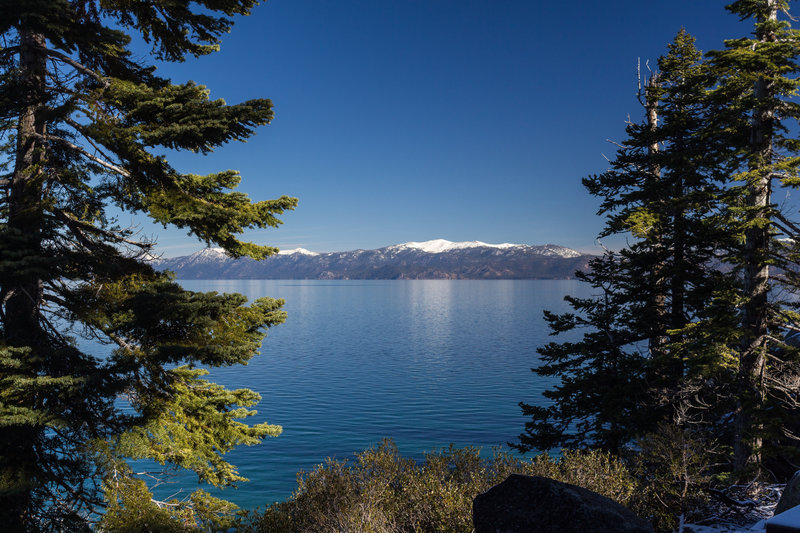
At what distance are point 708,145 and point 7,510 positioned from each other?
21.8 m

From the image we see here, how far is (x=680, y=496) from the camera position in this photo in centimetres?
1170

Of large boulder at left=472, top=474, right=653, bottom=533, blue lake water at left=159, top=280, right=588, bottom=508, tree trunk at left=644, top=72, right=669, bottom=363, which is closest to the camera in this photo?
large boulder at left=472, top=474, right=653, bottom=533

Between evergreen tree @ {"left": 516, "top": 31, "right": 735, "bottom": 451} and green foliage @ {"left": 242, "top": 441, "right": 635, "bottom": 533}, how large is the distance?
6.45 m

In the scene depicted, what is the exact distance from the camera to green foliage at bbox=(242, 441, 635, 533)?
9734mm

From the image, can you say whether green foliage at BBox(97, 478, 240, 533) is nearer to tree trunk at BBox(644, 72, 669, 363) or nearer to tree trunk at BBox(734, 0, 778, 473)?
tree trunk at BBox(734, 0, 778, 473)

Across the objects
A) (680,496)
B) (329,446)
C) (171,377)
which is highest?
(171,377)

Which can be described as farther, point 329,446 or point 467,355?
point 467,355

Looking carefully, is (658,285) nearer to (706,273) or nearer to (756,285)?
(706,273)

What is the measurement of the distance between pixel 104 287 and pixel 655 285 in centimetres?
2031

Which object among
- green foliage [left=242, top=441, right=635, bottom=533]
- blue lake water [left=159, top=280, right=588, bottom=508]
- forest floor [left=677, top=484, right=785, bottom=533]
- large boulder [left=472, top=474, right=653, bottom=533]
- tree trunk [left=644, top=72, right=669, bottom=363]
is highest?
tree trunk [left=644, top=72, right=669, bottom=363]

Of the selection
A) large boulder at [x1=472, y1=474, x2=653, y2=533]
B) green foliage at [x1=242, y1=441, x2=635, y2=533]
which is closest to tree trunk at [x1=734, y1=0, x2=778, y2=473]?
green foliage at [x1=242, y1=441, x2=635, y2=533]

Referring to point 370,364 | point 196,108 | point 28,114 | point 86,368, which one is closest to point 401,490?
point 86,368

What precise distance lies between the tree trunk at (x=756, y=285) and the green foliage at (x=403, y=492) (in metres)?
5.41

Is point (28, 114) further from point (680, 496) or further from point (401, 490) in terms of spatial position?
point (680, 496)
